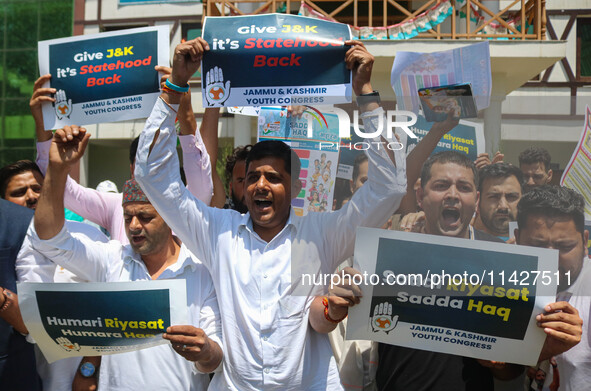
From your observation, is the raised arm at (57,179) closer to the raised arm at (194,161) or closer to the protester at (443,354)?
the raised arm at (194,161)

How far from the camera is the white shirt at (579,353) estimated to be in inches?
85.2

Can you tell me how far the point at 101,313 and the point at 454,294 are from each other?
1.34m

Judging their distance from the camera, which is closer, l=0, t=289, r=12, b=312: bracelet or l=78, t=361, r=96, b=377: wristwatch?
l=0, t=289, r=12, b=312: bracelet

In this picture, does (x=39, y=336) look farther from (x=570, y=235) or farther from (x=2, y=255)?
(x=570, y=235)

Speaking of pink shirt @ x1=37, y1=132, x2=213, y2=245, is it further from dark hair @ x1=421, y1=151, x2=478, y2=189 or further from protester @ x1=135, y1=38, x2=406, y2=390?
dark hair @ x1=421, y1=151, x2=478, y2=189

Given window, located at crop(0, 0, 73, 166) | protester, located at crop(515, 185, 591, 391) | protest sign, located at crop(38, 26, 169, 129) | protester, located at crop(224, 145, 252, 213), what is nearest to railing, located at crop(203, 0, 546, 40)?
protester, located at crop(224, 145, 252, 213)

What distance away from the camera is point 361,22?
11.9m

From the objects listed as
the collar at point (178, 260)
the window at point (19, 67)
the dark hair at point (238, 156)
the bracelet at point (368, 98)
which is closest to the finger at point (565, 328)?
the bracelet at point (368, 98)

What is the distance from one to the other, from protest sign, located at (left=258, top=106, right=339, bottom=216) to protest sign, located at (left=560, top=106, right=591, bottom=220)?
0.86m

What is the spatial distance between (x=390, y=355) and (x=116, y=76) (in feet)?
6.03

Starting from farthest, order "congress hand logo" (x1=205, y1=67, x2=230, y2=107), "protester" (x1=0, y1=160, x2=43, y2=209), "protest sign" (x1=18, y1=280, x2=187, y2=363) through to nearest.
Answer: "protester" (x1=0, y1=160, x2=43, y2=209) → "congress hand logo" (x1=205, y1=67, x2=230, y2=107) → "protest sign" (x1=18, y1=280, x2=187, y2=363)

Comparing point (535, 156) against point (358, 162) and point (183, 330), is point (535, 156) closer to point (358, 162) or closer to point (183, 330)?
point (358, 162)

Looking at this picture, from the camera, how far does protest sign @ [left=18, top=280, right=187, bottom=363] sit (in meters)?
2.31

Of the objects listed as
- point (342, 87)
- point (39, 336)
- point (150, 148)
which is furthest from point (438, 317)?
point (39, 336)
